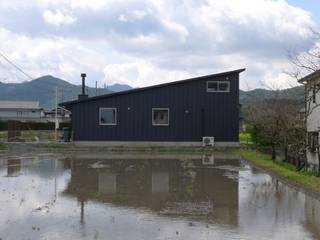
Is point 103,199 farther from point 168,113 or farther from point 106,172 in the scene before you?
point 168,113

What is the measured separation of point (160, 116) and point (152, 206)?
24.9 meters

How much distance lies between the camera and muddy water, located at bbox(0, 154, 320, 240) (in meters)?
8.41

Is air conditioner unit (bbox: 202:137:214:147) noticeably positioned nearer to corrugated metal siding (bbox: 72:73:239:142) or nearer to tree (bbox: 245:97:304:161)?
corrugated metal siding (bbox: 72:73:239:142)

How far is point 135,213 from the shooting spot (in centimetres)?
1012

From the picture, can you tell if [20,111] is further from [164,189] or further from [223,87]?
[164,189]

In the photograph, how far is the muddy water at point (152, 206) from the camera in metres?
8.41

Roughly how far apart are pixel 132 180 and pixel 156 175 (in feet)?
6.04

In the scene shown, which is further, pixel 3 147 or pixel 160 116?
pixel 160 116

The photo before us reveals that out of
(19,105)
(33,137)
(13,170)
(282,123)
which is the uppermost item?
(19,105)

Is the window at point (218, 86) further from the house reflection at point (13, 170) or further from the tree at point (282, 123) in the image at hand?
the house reflection at point (13, 170)

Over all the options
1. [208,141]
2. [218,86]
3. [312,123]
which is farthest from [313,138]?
[218,86]

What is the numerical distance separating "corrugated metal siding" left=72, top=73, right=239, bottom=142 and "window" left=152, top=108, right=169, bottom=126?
0.21 meters

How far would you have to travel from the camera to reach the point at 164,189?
13.9 meters

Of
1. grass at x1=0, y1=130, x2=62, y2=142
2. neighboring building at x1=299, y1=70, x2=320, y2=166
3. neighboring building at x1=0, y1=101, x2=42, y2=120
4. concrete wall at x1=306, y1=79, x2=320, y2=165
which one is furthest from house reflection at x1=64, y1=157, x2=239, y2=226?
neighboring building at x1=0, y1=101, x2=42, y2=120
